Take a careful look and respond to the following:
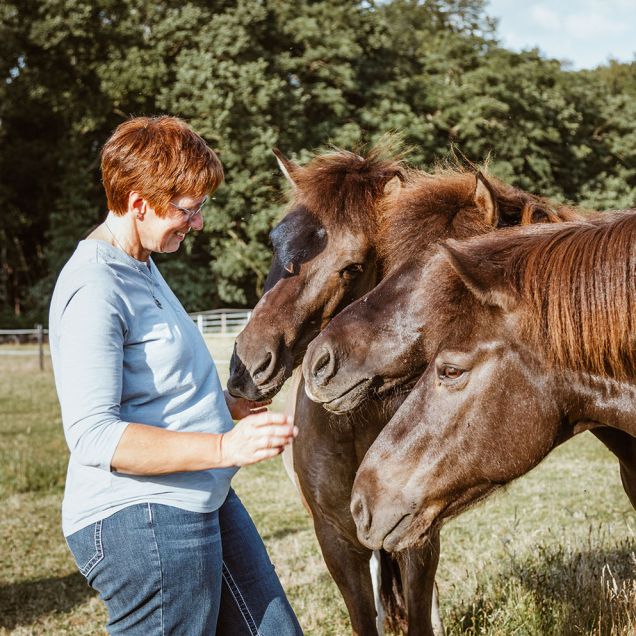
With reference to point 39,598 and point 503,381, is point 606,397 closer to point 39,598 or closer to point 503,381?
point 503,381

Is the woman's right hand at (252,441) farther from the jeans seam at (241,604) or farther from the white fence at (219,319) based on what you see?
the white fence at (219,319)

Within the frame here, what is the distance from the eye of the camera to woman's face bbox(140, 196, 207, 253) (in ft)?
7.67

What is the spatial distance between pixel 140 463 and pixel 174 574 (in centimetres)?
40

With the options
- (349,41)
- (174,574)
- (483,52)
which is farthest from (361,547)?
(483,52)

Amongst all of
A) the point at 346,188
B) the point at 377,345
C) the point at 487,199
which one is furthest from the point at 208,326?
A: the point at 377,345

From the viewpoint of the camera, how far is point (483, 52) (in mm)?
32281

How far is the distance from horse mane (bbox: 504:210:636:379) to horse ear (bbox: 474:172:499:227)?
2.22 feet

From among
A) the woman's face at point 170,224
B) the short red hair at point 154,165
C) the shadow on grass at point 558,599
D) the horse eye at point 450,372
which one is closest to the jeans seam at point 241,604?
the horse eye at point 450,372

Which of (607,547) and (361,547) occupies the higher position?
(361,547)

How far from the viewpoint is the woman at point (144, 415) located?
2.04 m

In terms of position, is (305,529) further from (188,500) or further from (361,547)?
(188,500)

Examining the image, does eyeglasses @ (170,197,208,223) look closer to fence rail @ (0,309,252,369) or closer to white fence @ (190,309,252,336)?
fence rail @ (0,309,252,369)

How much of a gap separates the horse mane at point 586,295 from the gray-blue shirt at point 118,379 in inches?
42.3

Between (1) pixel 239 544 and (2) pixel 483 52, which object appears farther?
(2) pixel 483 52
